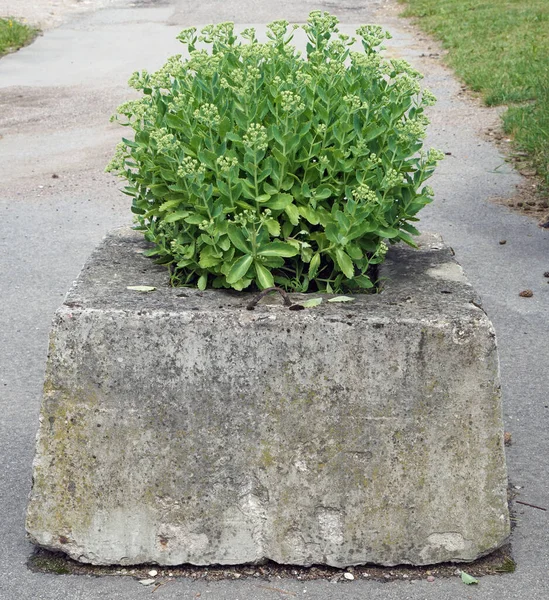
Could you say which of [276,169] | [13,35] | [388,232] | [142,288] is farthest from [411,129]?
[13,35]

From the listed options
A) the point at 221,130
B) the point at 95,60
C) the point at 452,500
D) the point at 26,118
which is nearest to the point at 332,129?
the point at 221,130

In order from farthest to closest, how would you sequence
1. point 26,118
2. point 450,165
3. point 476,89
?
point 476,89 → point 26,118 → point 450,165

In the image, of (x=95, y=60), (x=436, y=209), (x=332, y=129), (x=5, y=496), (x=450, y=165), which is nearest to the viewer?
(x=332, y=129)

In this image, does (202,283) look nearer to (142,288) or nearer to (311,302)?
(142,288)

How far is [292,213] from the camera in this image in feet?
10.7

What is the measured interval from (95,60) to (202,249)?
10139 millimetres

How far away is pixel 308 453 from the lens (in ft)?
10.1

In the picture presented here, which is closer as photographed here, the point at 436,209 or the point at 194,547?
the point at 194,547

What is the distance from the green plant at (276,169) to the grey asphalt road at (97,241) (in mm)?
993

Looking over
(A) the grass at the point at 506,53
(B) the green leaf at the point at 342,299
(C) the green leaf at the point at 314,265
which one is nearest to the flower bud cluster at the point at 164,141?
(C) the green leaf at the point at 314,265

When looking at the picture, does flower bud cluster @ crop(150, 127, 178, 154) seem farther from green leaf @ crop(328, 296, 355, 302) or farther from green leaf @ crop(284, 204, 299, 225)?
green leaf @ crop(328, 296, 355, 302)

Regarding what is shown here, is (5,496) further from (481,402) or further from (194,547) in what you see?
(481,402)

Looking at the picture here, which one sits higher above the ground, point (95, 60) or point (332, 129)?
point (332, 129)

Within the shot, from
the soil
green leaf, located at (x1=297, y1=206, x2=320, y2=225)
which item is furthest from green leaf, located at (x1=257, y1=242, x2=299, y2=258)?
the soil
